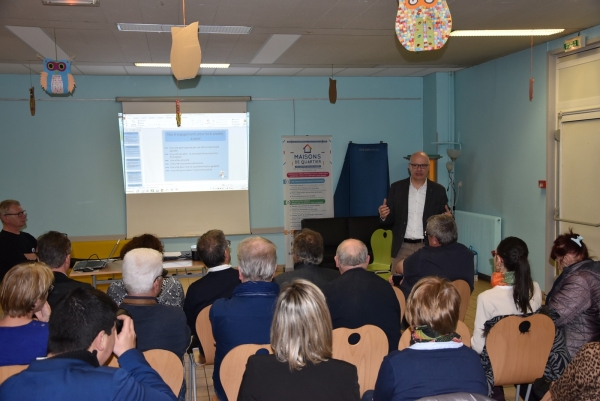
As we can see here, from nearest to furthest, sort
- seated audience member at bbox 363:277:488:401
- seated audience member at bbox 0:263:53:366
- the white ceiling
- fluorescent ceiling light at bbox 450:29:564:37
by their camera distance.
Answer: seated audience member at bbox 363:277:488:401 < seated audience member at bbox 0:263:53:366 < the white ceiling < fluorescent ceiling light at bbox 450:29:564:37

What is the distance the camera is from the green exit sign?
5.74 metres

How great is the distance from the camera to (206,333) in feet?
10.5

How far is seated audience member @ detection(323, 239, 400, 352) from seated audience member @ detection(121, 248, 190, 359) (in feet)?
2.58

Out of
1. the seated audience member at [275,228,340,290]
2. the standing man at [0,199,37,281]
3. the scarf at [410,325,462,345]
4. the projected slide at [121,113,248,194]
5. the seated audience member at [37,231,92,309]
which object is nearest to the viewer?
the scarf at [410,325,462,345]

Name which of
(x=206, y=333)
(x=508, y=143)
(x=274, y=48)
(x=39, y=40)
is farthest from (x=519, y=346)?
(x=39, y=40)

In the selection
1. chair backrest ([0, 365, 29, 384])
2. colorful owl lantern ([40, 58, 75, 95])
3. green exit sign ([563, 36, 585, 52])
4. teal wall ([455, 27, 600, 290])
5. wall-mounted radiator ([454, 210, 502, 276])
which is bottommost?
wall-mounted radiator ([454, 210, 502, 276])

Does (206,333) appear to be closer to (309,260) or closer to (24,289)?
(309,260)

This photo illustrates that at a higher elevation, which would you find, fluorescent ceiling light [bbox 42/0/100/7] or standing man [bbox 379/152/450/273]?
fluorescent ceiling light [bbox 42/0/100/7]

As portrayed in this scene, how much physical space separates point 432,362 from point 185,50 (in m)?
2.37

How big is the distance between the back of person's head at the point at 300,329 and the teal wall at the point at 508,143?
198 inches

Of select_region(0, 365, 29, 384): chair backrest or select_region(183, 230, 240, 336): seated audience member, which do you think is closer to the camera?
select_region(0, 365, 29, 384): chair backrest

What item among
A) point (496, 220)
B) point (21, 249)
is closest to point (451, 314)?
point (21, 249)

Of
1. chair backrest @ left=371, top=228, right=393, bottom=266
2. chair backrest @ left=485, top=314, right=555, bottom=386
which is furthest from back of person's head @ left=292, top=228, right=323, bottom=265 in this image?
chair backrest @ left=371, top=228, right=393, bottom=266

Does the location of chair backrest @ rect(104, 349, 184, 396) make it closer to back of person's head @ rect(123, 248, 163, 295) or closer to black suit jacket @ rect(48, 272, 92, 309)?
back of person's head @ rect(123, 248, 163, 295)
